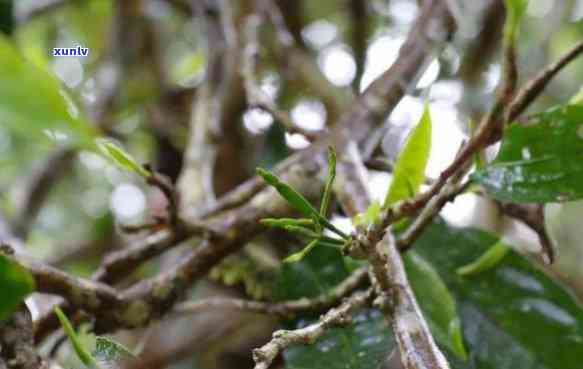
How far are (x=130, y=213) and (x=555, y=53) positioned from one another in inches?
27.8

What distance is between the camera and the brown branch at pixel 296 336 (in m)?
0.31

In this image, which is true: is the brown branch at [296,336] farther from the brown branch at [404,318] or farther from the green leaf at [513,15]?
the green leaf at [513,15]

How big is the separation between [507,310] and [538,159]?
140 mm

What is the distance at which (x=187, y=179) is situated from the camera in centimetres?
79

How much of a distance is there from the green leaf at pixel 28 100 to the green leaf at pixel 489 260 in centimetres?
34

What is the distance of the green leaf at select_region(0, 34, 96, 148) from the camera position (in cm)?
27

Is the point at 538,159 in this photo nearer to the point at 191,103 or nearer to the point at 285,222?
the point at 285,222

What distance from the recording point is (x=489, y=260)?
0.54m

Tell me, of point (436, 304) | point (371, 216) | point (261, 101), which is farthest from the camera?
point (261, 101)

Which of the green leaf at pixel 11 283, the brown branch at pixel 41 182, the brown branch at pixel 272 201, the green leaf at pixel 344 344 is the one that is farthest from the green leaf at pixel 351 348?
the brown branch at pixel 41 182

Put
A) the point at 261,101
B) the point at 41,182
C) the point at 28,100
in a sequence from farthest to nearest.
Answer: the point at 41,182, the point at 261,101, the point at 28,100

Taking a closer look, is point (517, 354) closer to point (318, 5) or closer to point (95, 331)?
point (95, 331)

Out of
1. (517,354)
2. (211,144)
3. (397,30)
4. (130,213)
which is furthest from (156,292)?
(397,30)

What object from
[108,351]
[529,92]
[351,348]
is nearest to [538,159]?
[529,92]
